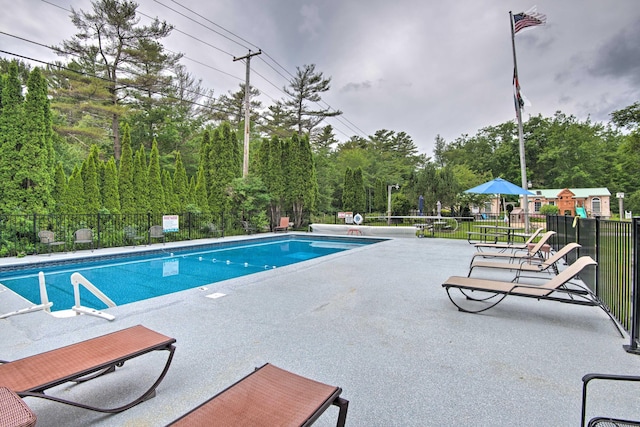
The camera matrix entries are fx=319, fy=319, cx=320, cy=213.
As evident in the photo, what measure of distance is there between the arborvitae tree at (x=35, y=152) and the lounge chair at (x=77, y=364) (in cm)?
899

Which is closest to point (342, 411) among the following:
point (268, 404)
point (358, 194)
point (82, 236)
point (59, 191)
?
point (268, 404)

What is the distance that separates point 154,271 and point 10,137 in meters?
5.32

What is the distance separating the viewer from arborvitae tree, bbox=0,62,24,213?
322 inches

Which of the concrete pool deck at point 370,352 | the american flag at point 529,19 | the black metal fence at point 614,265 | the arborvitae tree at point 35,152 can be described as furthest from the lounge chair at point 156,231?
the american flag at point 529,19

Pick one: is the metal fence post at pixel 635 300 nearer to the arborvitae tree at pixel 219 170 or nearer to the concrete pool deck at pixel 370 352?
the concrete pool deck at pixel 370 352

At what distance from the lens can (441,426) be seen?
5.89ft

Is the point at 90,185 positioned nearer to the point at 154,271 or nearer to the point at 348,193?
the point at 154,271

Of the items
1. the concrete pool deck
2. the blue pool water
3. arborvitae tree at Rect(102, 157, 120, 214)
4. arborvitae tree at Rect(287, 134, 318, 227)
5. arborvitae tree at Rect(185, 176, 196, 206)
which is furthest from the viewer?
arborvitae tree at Rect(287, 134, 318, 227)

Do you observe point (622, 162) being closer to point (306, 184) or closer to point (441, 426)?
point (306, 184)

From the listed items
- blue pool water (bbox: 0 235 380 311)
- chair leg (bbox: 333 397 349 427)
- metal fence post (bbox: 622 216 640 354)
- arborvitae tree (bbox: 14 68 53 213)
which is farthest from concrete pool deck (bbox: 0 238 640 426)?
arborvitae tree (bbox: 14 68 53 213)

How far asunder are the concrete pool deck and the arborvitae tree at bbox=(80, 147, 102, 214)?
21.6 ft

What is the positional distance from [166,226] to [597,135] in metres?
46.3

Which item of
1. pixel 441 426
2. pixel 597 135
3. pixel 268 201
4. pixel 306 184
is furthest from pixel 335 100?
pixel 597 135

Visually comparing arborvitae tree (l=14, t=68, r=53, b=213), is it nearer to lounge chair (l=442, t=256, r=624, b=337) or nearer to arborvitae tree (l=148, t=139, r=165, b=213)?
arborvitae tree (l=148, t=139, r=165, b=213)
